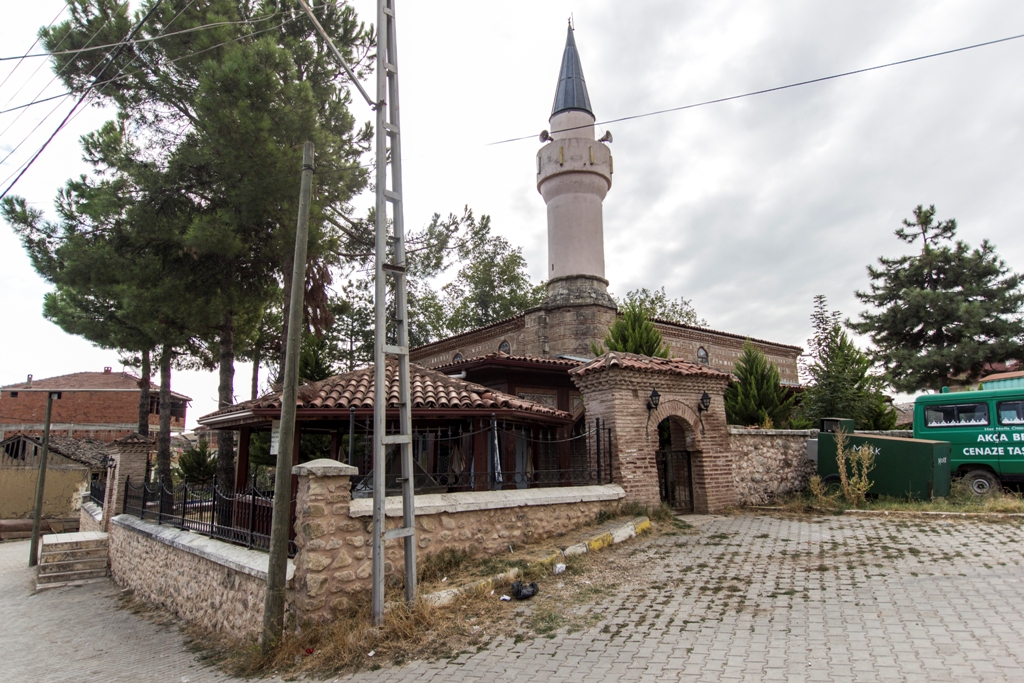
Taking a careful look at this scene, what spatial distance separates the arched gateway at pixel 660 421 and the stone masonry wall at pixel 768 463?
0.44 m

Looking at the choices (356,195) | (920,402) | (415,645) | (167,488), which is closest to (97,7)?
(356,195)

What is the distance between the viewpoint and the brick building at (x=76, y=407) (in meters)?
40.9

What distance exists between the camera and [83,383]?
139ft

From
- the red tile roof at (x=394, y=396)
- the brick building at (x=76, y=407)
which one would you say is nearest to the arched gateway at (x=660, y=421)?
the red tile roof at (x=394, y=396)

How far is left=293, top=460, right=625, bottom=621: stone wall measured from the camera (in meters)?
6.07

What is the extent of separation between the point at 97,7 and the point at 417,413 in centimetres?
1278

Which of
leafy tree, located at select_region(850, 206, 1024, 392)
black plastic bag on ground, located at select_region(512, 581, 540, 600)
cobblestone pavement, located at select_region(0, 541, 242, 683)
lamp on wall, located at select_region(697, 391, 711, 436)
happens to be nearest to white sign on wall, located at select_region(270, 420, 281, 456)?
cobblestone pavement, located at select_region(0, 541, 242, 683)

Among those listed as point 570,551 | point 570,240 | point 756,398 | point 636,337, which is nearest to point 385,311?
point 570,551

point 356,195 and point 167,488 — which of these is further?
point 356,195

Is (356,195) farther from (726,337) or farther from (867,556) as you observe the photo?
(726,337)

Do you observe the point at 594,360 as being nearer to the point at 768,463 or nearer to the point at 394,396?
the point at 394,396

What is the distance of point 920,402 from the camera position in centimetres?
1352

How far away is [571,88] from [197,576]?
745 inches

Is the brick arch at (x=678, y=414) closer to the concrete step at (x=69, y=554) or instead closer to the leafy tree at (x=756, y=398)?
the leafy tree at (x=756, y=398)
